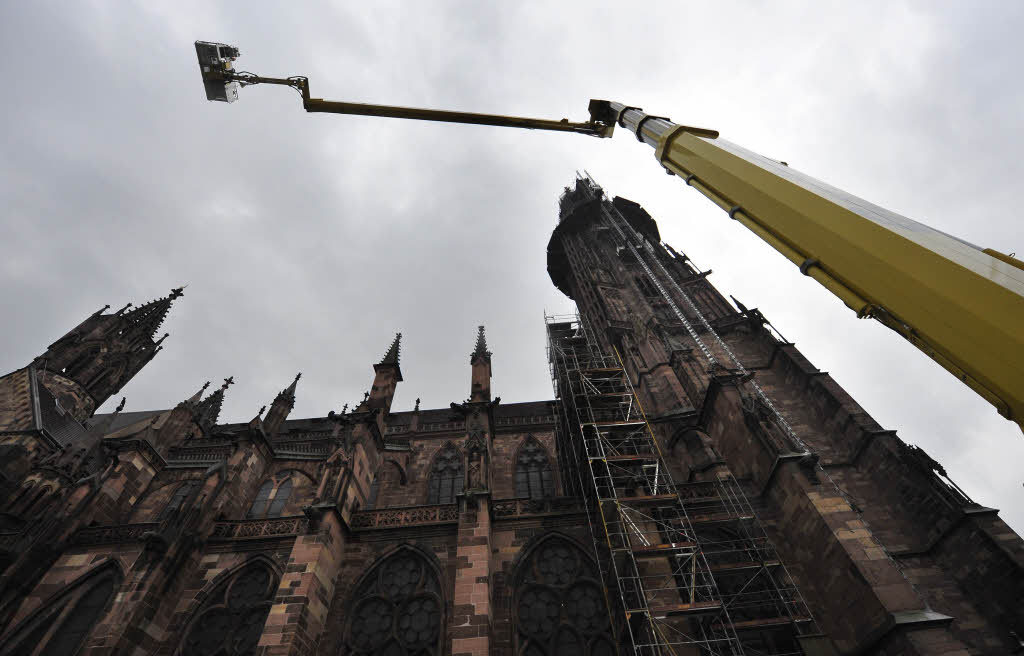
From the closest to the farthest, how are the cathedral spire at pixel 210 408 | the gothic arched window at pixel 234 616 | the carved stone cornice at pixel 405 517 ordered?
1. the gothic arched window at pixel 234 616
2. the carved stone cornice at pixel 405 517
3. the cathedral spire at pixel 210 408

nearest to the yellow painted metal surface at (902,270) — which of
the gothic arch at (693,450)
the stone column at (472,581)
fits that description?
the stone column at (472,581)

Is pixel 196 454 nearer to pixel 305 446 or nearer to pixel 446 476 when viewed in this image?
pixel 305 446

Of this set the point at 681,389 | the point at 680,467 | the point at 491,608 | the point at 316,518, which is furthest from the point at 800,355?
the point at 316,518

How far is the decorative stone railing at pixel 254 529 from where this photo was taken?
12.2 m

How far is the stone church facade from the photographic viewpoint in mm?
8727

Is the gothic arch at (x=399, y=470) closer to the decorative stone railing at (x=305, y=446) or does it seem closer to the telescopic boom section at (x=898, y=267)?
the decorative stone railing at (x=305, y=446)

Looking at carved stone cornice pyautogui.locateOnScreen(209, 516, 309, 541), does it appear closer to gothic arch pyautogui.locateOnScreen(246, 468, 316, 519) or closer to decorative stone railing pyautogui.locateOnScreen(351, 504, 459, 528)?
decorative stone railing pyautogui.locateOnScreen(351, 504, 459, 528)

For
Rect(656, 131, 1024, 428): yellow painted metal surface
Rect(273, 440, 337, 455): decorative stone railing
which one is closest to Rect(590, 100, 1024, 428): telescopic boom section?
Rect(656, 131, 1024, 428): yellow painted metal surface

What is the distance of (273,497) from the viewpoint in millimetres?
15508

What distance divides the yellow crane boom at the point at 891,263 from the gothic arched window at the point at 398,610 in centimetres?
1078

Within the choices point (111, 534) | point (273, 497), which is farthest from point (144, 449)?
point (273, 497)

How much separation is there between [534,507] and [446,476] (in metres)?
6.40

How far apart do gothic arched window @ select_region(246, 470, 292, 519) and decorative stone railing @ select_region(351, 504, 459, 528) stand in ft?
16.1

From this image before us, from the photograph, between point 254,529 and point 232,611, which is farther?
point 254,529
